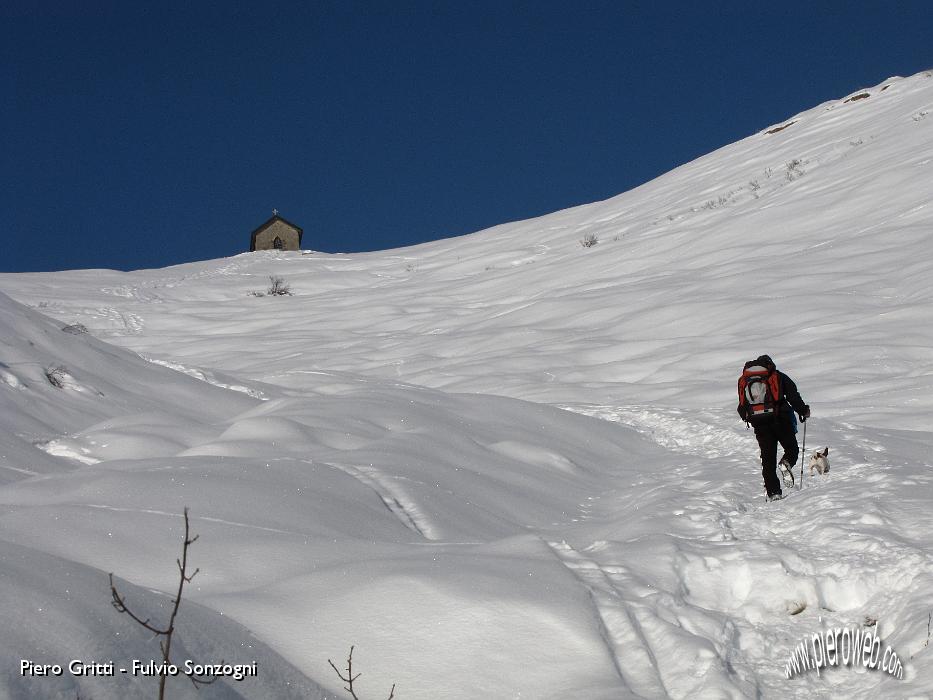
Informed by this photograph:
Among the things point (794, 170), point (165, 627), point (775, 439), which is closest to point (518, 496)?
point (775, 439)

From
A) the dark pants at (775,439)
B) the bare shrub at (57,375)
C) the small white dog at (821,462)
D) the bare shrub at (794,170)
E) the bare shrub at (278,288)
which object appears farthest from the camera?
the bare shrub at (278,288)

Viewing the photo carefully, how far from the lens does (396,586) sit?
407cm

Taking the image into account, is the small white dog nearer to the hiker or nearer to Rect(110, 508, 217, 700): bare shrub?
the hiker

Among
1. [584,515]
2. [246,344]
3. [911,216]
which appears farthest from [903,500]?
[246,344]

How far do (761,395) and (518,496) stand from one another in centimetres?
211

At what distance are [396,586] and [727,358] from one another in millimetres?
10612

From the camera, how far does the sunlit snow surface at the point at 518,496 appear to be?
367cm

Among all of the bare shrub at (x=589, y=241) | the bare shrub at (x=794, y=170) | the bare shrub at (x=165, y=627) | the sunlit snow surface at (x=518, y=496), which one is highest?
the bare shrub at (x=794, y=170)

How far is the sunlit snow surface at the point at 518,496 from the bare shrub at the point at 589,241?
7.05 m

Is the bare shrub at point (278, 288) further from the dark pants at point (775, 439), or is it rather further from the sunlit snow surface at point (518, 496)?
the dark pants at point (775, 439)

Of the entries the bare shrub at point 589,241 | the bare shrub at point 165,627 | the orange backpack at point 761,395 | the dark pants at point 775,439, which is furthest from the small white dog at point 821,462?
the bare shrub at point 589,241

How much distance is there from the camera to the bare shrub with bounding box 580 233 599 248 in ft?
87.7

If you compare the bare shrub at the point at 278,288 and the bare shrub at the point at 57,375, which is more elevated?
the bare shrub at the point at 278,288

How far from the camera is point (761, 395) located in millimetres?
7504
